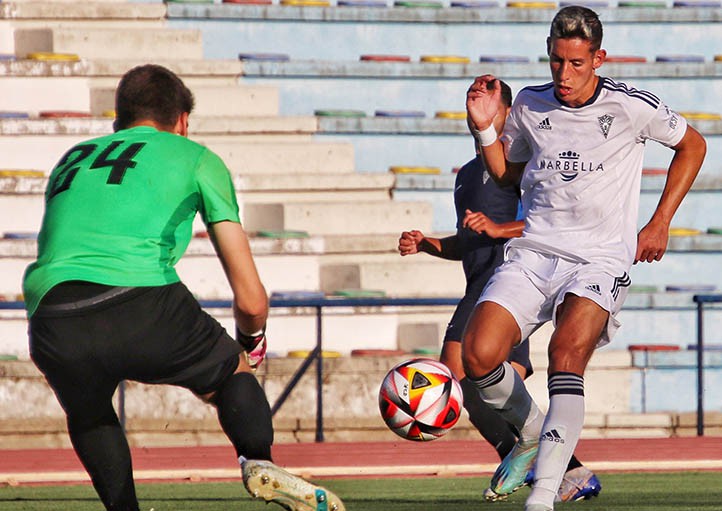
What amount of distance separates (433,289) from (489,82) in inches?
292

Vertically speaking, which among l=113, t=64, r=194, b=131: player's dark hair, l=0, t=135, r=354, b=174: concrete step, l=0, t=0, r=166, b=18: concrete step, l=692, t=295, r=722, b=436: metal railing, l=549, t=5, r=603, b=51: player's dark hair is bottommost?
l=692, t=295, r=722, b=436: metal railing

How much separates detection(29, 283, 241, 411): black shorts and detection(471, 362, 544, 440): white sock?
1817 mm

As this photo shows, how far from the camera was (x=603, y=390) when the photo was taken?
13.6m

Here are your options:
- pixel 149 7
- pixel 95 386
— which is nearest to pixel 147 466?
pixel 95 386

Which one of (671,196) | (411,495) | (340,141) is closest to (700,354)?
(340,141)

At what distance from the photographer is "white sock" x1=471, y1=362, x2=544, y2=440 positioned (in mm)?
6832

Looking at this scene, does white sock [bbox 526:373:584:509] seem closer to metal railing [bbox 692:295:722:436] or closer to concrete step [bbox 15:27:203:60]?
metal railing [bbox 692:295:722:436]

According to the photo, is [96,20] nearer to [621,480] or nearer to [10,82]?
[10,82]

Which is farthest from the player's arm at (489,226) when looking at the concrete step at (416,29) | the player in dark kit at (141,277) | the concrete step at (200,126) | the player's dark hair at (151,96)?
the concrete step at (416,29)

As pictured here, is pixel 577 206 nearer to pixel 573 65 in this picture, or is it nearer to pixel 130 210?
pixel 573 65

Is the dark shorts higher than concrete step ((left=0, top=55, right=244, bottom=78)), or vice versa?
concrete step ((left=0, top=55, right=244, bottom=78))

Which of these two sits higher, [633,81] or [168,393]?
[633,81]

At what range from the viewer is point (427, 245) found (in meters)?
7.96

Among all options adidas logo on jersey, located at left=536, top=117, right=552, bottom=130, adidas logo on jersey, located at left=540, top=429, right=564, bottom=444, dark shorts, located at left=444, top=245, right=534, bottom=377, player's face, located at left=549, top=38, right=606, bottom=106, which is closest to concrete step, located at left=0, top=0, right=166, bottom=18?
dark shorts, located at left=444, top=245, right=534, bottom=377
